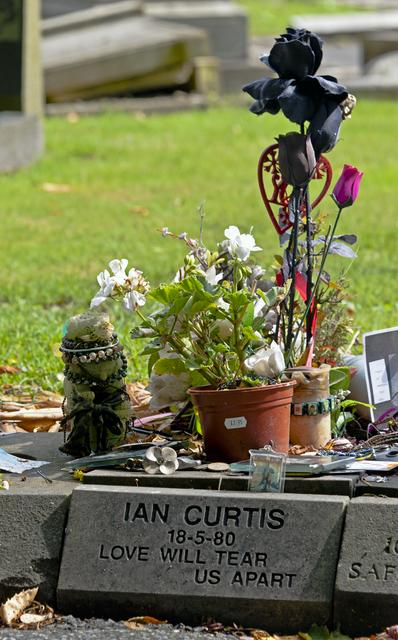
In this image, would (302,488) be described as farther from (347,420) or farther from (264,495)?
(347,420)

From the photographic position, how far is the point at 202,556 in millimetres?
3695

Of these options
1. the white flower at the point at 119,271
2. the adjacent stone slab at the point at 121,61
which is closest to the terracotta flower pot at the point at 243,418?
the white flower at the point at 119,271

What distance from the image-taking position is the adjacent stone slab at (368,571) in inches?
138

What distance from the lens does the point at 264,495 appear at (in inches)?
149

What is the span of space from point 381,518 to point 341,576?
8.4 inches

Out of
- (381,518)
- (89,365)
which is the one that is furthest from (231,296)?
(381,518)

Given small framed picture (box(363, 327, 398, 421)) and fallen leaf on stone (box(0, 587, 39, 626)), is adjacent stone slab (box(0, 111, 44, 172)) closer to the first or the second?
small framed picture (box(363, 327, 398, 421))

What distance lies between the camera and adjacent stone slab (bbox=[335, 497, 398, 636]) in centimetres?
350

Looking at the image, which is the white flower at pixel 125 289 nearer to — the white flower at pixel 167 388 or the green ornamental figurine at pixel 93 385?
the green ornamental figurine at pixel 93 385

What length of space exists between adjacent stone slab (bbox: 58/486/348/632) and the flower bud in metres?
1.08

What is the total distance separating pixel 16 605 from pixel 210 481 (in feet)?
2.26

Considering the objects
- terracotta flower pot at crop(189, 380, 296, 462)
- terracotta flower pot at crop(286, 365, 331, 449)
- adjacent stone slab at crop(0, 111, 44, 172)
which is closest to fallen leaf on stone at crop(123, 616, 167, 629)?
terracotta flower pot at crop(189, 380, 296, 462)

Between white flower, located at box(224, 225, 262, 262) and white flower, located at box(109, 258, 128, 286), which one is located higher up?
white flower, located at box(224, 225, 262, 262)

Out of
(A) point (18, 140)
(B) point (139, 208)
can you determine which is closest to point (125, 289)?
(B) point (139, 208)
